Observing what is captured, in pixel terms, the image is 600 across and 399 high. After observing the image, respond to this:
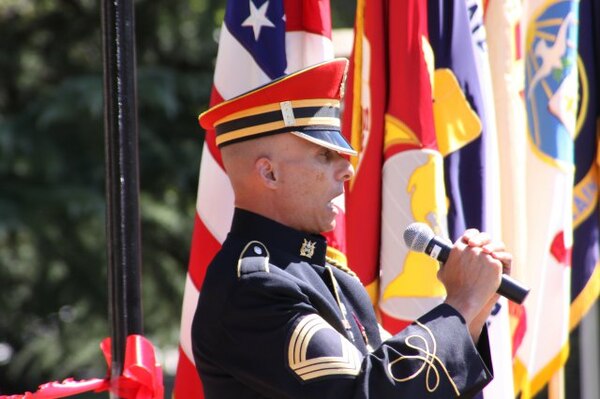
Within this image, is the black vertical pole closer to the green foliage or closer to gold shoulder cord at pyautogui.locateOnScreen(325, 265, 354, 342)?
gold shoulder cord at pyautogui.locateOnScreen(325, 265, 354, 342)

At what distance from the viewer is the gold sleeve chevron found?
6.95 ft

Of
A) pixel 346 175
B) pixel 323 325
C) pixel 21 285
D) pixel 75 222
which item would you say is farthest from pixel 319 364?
pixel 21 285

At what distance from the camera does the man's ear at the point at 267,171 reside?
2.34 metres

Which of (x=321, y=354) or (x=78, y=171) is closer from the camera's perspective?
(x=321, y=354)

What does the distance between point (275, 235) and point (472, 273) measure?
42cm

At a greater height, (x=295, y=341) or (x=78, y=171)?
(x=295, y=341)

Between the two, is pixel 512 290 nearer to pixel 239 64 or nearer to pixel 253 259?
pixel 253 259

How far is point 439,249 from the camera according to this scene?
7.38 feet

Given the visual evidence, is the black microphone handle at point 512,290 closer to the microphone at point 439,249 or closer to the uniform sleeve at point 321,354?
the microphone at point 439,249

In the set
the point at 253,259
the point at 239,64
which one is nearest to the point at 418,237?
the point at 253,259

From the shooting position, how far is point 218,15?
8016 millimetres

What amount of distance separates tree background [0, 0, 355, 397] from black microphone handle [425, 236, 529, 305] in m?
5.12

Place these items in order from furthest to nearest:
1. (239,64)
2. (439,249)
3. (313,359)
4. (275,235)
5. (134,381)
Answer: (239,64) → (134,381) → (275,235) → (439,249) → (313,359)

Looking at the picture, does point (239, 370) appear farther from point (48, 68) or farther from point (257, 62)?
point (48, 68)
